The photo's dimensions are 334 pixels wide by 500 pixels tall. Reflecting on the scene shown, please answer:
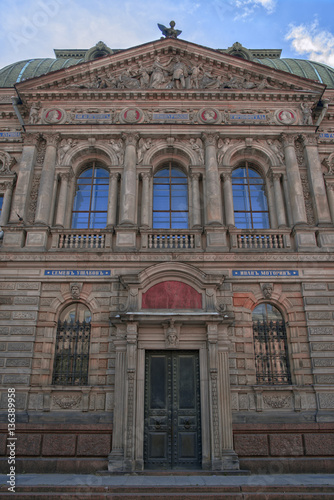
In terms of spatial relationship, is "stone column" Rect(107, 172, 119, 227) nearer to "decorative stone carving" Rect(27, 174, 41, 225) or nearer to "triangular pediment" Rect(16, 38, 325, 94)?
"decorative stone carving" Rect(27, 174, 41, 225)

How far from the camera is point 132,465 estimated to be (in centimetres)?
1280

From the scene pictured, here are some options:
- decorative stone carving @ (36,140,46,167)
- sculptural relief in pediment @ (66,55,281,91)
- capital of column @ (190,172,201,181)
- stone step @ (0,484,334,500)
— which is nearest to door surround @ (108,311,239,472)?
stone step @ (0,484,334,500)

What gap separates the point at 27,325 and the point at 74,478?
5.50 m

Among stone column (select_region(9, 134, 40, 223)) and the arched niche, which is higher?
stone column (select_region(9, 134, 40, 223))

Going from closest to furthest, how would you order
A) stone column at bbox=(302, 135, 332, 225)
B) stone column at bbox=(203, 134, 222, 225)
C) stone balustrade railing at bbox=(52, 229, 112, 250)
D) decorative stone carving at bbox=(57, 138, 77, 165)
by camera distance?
stone balustrade railing at bbox=(52, 229, 112, 250) < stone column at bbox=(203, 134, 222, 225) < stone column at bbox=(302, 135, 332, 225) < decorative stone carving at bbox=(57, 138, 77, 165)

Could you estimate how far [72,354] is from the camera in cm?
1489

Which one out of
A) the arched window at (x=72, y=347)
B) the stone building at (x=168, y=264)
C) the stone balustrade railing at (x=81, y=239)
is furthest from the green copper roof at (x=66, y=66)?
the arched window at (x=72, y=347)

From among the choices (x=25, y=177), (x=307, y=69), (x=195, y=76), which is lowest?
(x=25, y=177)

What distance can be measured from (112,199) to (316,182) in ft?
28.7

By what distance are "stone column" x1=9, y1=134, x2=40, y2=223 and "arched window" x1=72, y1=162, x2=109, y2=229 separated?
2.10 meters

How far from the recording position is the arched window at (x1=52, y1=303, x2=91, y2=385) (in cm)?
1466

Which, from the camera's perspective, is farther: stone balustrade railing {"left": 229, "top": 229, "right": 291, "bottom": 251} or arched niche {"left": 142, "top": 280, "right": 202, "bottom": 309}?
stone balustrade railing {"left": 229, "top": 229, "right": 291, "bottom": 251}

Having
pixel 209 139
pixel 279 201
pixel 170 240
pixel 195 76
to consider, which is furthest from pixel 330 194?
pixel 195 76

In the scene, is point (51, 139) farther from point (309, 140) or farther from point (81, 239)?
point (309, 140)
